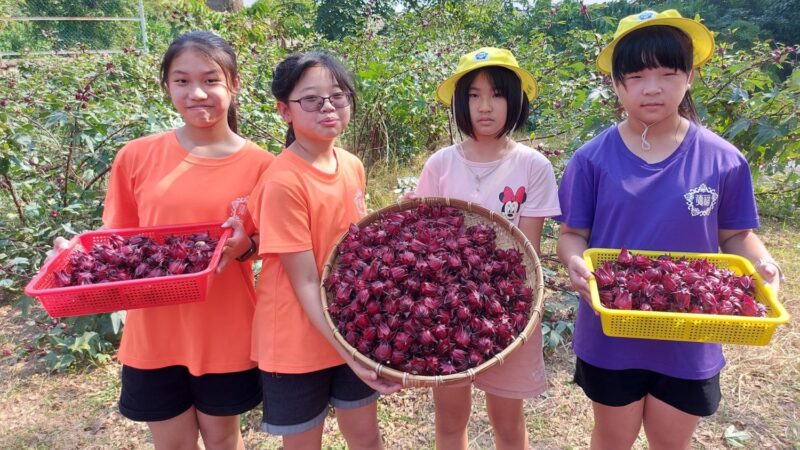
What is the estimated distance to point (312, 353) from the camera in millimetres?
1590

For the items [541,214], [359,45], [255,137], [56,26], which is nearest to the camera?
[541,214]

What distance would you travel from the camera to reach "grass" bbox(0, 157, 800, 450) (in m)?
2.51


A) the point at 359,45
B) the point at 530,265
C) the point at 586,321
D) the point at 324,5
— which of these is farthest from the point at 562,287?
the point at 324,5

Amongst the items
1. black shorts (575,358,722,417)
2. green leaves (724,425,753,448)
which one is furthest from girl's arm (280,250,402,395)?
green leaves (724,425,753,448)

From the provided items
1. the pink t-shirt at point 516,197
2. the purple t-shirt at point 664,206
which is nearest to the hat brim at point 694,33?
the purple t-shirt at point 664,206

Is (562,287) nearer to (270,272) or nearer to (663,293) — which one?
(663,293)

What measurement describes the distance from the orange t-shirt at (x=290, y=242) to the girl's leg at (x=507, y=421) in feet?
2.08

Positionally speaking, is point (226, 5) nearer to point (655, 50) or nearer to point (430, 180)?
point (430, 180)

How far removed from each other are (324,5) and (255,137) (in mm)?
14077

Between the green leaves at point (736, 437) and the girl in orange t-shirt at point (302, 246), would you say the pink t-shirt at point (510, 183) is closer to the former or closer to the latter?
the girl in orange t-shirt at point (302, 246)

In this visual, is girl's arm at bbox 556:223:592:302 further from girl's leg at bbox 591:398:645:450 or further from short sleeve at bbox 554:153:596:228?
girl's leg at bbox 591:398:645:450

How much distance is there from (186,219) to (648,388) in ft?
5.46

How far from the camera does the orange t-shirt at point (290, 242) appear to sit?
1509mm

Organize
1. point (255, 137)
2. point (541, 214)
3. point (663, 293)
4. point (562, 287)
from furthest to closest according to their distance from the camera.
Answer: point (255, 137)
point (562, 287)
point (541, 214)
point (663, 293)
